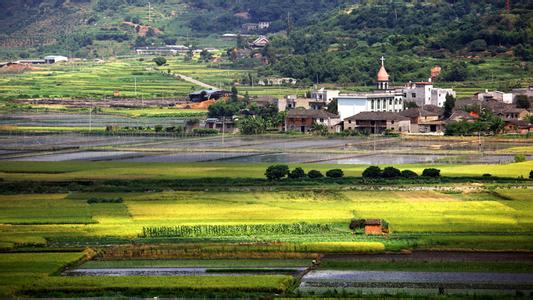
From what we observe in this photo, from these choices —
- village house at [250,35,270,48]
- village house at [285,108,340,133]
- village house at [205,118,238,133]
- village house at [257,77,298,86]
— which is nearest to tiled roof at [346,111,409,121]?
village house at [285,108,340,133]

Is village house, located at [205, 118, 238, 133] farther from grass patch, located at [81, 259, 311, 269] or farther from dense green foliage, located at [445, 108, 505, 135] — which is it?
grass patch, located at [81, 259, 311, 269]

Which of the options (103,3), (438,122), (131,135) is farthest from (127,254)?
Answer: (103,3)

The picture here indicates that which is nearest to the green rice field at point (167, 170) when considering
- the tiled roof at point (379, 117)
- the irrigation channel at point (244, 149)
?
the irrigation channel at point (244, 149)

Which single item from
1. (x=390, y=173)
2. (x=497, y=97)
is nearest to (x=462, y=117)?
(x=497, y=97)

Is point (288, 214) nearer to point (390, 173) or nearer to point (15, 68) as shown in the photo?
point (390, 173)

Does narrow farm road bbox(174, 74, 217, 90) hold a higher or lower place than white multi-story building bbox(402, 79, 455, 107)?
higher

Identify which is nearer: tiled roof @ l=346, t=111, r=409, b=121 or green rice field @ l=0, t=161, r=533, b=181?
green rice field @ l=0, t=161, r=533, b=181
